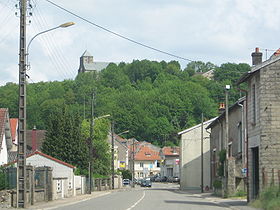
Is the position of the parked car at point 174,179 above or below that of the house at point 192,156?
below

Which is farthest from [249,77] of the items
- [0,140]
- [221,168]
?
[0,140]

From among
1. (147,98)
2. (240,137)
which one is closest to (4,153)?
(240,137)

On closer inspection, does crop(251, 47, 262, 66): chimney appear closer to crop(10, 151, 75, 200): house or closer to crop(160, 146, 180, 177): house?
crop(10, 151, 75, 200): house

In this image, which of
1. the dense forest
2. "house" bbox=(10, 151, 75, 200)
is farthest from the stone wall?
the dense forest

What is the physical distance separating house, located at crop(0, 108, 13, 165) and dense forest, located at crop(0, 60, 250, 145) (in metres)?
25.7

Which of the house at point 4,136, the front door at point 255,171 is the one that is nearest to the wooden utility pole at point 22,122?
the front door at point 255,171

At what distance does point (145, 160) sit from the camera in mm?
146125

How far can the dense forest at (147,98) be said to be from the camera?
8206 centimetres

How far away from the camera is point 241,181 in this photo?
133ft

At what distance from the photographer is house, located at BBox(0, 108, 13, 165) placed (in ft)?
156

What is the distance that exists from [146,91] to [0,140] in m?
78.4

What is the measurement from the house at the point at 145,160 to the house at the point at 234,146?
79184mm

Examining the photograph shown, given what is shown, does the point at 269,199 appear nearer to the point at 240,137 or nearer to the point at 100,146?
the point at 240,137

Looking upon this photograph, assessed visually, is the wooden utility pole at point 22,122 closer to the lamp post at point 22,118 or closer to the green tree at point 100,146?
the lamp post at point 22,118
